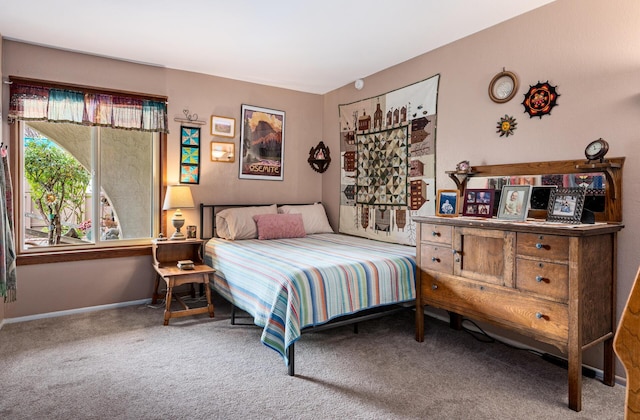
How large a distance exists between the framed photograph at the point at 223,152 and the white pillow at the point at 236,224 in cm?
60

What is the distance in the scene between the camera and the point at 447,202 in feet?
10.7

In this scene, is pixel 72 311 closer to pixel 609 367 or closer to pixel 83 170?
pixel 83 170

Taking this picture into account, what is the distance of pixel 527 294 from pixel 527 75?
162 cm

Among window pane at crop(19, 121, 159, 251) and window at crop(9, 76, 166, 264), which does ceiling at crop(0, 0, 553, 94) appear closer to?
window at crop(9, 76, 166, 264)

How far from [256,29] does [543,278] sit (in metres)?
2.77

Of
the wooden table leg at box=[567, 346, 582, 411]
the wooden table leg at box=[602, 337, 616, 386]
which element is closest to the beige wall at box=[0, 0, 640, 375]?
the wooden table leg at box=[602, 337, 616, 386]

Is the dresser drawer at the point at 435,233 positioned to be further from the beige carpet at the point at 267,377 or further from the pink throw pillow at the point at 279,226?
the pink throw pillow at the point at 279,226

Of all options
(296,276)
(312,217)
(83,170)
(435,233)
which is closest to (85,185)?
(83,170)

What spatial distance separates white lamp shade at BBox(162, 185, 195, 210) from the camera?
387cm

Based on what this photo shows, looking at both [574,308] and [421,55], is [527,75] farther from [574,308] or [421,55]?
[574,308]

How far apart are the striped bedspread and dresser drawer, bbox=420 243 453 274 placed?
5.4 inches

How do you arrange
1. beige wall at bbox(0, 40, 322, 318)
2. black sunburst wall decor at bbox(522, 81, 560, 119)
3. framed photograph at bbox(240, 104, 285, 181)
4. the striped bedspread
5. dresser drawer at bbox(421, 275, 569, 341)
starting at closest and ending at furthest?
dresser drawer at bbox(421, 275, 569, 341) → the striped bedspread → black sunburst wall decor at bbox(522, 81, 560, 119) → beige wall at bbox(0, 40, 322, 318) → framed photograph at bbox(240, 104, 285, 181)

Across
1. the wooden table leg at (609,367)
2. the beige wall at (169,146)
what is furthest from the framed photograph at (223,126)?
the wooden table leg at (609,367)

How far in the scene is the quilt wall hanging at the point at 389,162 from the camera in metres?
3.66
